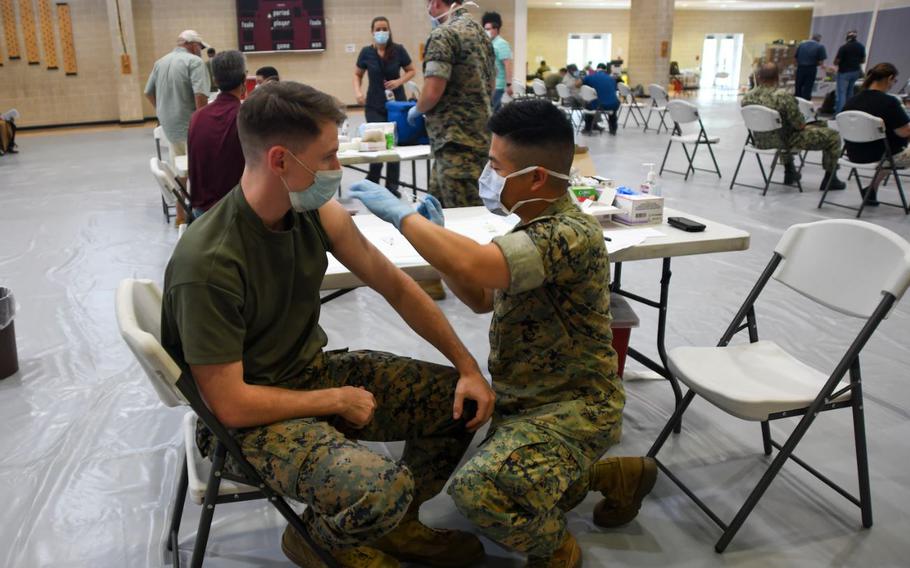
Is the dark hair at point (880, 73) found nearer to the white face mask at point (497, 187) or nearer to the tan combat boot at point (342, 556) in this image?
the white face mask at point (497, 187)

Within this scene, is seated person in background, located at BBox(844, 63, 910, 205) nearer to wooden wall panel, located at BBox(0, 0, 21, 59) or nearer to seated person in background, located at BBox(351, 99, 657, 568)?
seated person in background, located at BBox(351, 99, 657, 568)

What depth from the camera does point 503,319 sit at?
1744 mm

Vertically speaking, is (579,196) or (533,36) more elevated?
(533,36)

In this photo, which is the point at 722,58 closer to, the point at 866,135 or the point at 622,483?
the point at 866,135

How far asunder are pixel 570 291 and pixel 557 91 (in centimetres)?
1109

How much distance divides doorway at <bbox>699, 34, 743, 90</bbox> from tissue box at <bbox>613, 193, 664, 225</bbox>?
82.6 ft

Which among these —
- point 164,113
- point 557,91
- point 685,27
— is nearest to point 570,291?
point 164,113

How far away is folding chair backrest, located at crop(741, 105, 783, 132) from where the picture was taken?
5.86 metres

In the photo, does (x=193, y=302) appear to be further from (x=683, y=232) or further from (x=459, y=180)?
(x=459, y=180)

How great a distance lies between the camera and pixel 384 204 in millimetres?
1686

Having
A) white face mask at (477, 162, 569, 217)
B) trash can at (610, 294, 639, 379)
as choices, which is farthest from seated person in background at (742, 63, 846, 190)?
white face mask at (477, 162, 569, 217)

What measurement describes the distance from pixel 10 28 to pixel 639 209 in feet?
42.6

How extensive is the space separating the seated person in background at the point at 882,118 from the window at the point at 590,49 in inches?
739

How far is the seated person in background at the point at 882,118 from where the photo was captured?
17.7ft
